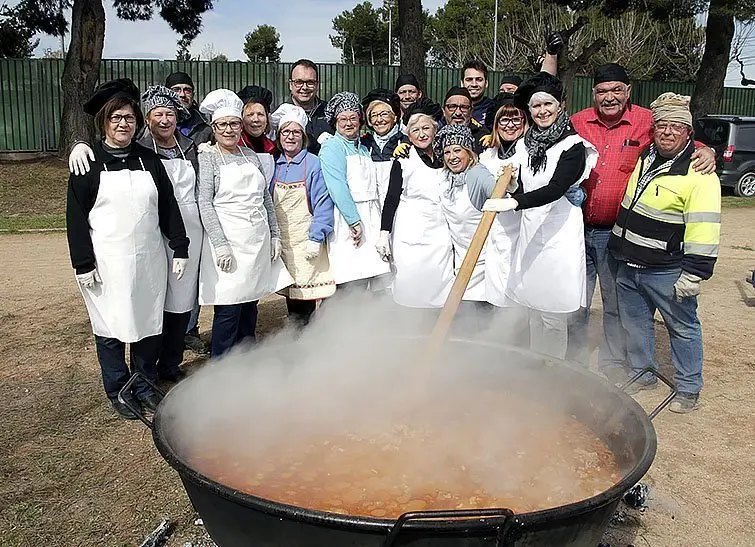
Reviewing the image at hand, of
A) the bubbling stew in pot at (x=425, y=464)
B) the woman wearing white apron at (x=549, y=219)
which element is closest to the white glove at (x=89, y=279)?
the bubbling stew in pot at (x=425, y=464)

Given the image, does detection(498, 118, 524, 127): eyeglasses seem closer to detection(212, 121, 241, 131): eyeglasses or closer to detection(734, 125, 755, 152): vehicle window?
detection(212, 121, 241, 131): eyeglasses

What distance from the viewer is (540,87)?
3762 millimetres

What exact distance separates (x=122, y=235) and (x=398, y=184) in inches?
65.9

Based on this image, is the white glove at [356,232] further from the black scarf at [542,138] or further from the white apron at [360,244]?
the black scarf at [542,138]

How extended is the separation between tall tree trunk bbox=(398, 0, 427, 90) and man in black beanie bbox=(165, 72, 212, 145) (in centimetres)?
896

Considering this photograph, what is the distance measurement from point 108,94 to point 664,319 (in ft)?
11.0

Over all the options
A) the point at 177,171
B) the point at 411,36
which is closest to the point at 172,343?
the point at 177,171

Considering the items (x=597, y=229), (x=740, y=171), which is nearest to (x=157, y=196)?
(x=597, y=229)

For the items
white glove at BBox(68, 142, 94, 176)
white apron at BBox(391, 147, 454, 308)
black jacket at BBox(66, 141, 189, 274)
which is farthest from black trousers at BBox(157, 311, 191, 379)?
white apron at BBox(391, 147, 454, 308)

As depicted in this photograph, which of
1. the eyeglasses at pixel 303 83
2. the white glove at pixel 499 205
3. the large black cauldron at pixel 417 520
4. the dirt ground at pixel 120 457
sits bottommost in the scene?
the dirt ground at pixel 120 457

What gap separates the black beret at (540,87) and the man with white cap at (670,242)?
0.57 metres

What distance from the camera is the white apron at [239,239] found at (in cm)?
404

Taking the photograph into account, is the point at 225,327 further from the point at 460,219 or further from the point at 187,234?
the point at 460,219

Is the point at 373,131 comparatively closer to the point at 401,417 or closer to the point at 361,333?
the point at 361,333
